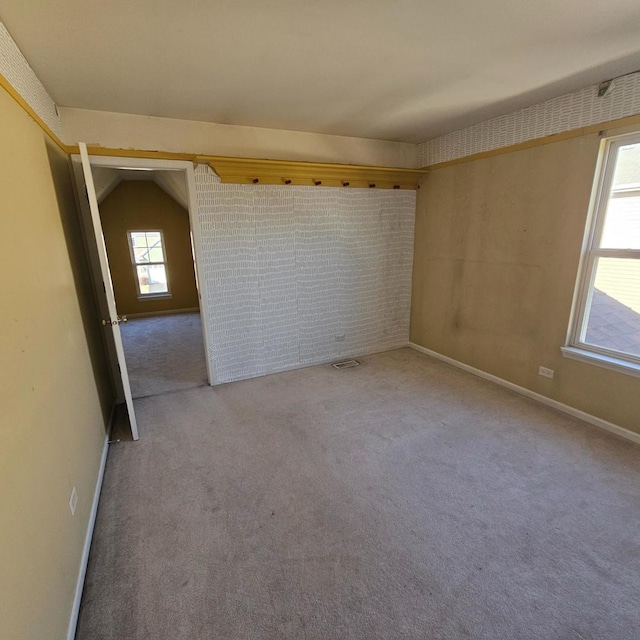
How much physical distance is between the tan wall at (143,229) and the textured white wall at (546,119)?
15.3 ft

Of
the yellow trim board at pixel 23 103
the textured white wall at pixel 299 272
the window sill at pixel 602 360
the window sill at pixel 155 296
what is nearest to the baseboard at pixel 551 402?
the window sill at pixel 602 360

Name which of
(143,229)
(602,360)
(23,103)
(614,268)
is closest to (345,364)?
(602,360)

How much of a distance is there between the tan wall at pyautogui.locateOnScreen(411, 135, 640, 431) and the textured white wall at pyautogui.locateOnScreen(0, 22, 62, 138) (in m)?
3.27

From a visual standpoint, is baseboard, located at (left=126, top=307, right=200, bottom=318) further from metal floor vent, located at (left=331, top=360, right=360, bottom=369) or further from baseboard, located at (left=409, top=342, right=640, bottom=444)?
baseboard, located at (left=409, top=342, right=640, bottom=444)

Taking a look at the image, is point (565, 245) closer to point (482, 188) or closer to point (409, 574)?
point (482, 188)

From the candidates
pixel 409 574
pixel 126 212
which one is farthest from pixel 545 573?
pixel 126 212

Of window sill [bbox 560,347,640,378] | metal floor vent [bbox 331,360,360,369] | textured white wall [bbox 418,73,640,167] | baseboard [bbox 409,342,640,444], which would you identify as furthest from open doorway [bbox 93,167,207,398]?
window sill [bbox 560,347,640,378]

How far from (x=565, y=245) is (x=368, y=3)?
7.09 ft

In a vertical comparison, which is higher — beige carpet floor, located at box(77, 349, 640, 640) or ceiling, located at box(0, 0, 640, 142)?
ceiling, located at box(0, 0, 640, 142)

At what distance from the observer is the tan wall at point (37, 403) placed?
958 mm

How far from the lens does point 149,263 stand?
19.9ft

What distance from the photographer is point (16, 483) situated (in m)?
0.99

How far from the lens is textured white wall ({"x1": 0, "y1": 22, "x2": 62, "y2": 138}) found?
1.45m

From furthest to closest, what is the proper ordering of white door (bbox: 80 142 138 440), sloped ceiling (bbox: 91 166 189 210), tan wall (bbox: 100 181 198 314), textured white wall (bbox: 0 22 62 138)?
1. tan wall (bbox: 100 181 198 314)
2. sloped ceiling (bbox: 91 166 189 210)
3. white door (bbox: 80 142 138 440)
4. textured white wall (bbox: 0 22 62 138)
